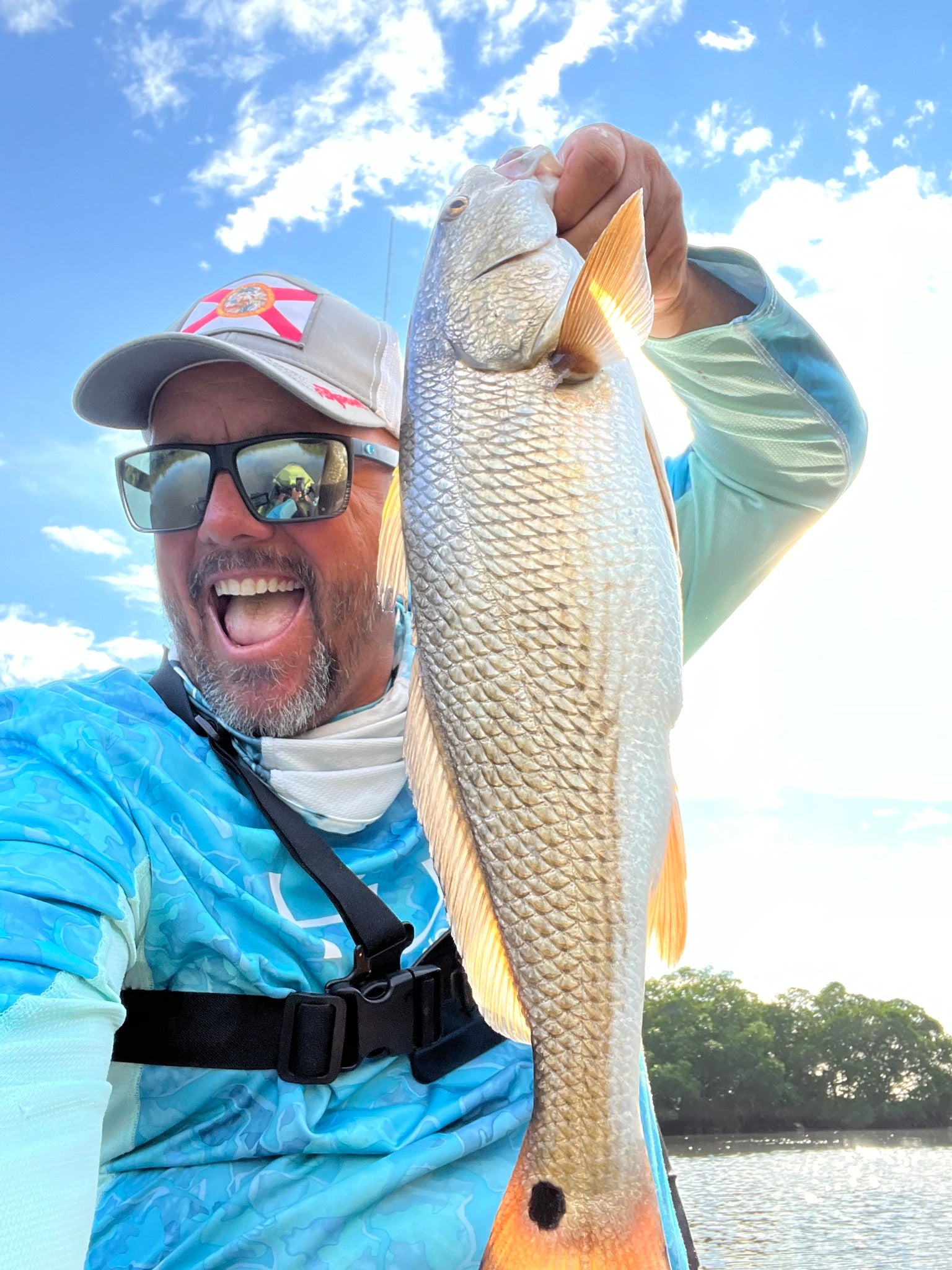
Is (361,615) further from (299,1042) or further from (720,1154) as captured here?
(720,1154)

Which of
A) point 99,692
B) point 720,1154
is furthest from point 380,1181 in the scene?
point 720,1154

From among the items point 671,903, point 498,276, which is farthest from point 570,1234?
point 498,276

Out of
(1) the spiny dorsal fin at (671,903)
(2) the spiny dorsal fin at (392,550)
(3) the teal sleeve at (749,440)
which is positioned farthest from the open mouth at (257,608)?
(1) the spiny dorsal fin at (671,903)

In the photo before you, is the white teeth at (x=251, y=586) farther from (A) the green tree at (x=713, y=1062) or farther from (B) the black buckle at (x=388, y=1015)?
(A) the green tree at (x=713, y=1062)

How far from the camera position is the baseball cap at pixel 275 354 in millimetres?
2531

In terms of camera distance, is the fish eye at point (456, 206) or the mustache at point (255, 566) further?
the mustache at point (255, 566)

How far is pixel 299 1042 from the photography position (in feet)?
6.22

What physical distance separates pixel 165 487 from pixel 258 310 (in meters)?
0.60

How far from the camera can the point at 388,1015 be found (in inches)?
77.2

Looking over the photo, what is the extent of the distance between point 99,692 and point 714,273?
5.96 feet

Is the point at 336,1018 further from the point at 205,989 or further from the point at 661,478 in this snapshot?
the point at 661,478

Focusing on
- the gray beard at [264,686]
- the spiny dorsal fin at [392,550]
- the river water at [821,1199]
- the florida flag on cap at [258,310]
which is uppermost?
the florida flag on cap at [258,310]

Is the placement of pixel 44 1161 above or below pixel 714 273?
below

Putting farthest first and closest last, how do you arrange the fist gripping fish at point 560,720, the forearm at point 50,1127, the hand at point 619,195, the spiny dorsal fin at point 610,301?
1. the hand at point 619,195
2. the spiny dorsal fin at point 610,301
3. the fist gripping fish at point 560,720
4. the forearm at point 50,1127
